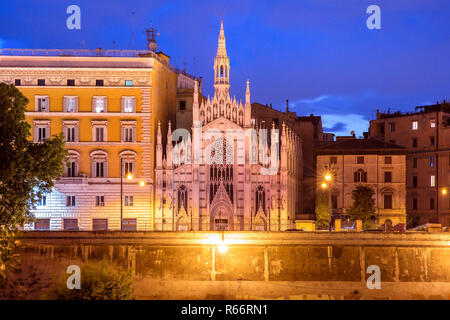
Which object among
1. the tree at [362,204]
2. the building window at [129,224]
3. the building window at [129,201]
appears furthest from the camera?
the tree at [362,204]

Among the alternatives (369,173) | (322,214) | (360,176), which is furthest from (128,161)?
(369,173)

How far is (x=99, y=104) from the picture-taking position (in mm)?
75250

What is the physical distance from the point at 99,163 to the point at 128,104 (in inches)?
234

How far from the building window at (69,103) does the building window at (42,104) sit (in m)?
1.52

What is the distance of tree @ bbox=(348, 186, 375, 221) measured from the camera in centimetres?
8169

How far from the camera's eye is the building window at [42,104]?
7469 centimetres

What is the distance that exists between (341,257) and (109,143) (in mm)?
25080

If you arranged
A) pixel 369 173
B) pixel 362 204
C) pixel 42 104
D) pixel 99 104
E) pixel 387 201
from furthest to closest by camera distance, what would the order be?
pixel 369 173 → pixel 387 201 → pixel 362 204 → pixel 99 104 → pixel 42 104

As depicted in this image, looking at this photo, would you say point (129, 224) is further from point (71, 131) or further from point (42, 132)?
point (42, 132)

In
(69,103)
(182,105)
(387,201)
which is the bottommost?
(387,201)

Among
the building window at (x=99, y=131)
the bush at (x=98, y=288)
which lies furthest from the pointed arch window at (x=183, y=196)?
the bush at (x=98, y=288)

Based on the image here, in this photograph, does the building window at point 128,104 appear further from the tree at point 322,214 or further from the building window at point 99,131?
the tree at point 322,214

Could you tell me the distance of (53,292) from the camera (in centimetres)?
4656
